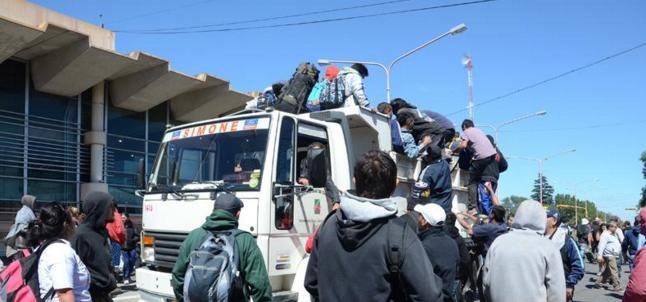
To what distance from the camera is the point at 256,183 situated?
5.55m

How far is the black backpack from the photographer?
6832 millimetres

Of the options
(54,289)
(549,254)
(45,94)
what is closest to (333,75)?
(549,254)

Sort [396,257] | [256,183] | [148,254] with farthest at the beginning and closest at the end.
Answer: [148,254] < [256,183] < [396,257]

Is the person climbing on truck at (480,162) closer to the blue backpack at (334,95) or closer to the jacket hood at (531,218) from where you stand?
the blue backpack at (334,95)

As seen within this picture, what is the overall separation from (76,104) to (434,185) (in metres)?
14.6

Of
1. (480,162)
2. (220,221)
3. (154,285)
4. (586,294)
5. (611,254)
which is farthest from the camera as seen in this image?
(611,254)

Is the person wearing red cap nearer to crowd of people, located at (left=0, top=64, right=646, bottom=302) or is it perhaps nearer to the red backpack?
crowd of people, located at (left=0, top=64, right=646, bottom=302)

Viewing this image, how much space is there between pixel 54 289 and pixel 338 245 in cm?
194

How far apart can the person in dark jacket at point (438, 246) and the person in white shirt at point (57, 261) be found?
274cm

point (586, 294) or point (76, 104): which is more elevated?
point (76, 104)

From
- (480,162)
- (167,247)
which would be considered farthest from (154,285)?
(480,162)

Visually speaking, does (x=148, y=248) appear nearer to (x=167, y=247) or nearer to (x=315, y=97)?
(x=167, y=247)

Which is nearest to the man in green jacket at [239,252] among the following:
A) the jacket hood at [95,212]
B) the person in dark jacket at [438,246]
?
the jacket hood at [95,212]

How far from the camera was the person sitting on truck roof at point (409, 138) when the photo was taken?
681 centimetres
